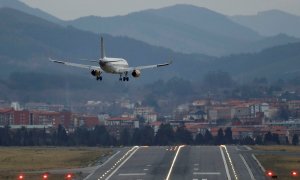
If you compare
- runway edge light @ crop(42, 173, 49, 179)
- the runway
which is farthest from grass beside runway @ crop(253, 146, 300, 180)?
runway edge light @ crop(42, 173, 49, 179)

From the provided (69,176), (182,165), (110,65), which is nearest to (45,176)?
(69,176)

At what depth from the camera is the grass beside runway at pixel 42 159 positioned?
140062 mm

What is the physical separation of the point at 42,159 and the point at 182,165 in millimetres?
22539

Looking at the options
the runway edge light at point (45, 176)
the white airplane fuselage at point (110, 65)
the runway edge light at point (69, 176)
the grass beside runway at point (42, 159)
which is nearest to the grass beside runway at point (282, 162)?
the runway edge light at point (69, 176)

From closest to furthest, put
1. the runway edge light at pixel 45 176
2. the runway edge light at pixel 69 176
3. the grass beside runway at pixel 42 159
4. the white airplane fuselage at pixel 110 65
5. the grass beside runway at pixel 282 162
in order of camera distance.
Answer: the white airplane fuselage at pixel 110 65, the runway edge light at pixel 45 176, the runway edge light at pixel 69 176, the grass beside runway at pixel 282 162, the grass beside runway at pixel 42 159

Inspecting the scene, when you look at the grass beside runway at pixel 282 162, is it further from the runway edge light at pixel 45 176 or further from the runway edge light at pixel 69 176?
the runway edge light at pixel 45 176

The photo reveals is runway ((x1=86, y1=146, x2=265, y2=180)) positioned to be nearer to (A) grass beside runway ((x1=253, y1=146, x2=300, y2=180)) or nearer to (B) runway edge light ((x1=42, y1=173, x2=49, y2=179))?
(A) grass beside runway ((x1=253, y1=146, x2=300, y2=180))

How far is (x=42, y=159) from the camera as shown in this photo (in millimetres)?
156625

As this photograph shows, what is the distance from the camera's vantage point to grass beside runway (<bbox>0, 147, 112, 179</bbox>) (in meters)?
140

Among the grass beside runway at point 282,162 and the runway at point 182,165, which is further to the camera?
the grass beside runway at point 282,162

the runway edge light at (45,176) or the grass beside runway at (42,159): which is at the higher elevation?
the grass beside runway at (42,159)

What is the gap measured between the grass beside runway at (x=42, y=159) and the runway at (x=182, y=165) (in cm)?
343

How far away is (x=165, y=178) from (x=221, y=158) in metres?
30.7

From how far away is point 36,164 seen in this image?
487 feet
